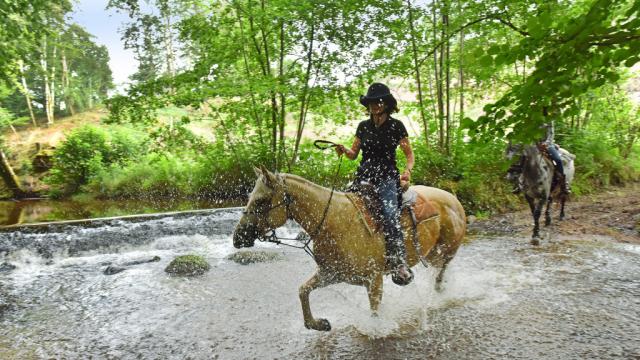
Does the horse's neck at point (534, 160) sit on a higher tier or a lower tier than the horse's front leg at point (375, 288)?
higher

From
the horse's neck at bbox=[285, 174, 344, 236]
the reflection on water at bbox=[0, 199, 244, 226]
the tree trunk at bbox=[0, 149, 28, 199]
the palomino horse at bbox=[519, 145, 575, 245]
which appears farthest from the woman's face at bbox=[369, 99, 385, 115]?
the tree trunk at bbox=[0, 149, 28, 199]

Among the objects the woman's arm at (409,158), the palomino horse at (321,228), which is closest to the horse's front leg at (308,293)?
the palomino horse at (321,228)

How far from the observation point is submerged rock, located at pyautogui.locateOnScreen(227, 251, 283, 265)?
8.82 metres

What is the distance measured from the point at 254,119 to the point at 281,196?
36.3 ft

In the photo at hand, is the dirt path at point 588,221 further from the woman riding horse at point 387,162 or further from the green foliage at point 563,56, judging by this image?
the green foliage at point 563,56

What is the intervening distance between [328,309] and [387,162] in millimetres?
2356

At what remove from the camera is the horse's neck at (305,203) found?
14.0 feet

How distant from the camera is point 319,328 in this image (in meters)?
4.56

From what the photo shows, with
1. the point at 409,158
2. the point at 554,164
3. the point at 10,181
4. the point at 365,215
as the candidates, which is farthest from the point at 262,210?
the point at 10,181

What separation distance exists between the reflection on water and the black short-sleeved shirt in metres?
10.7

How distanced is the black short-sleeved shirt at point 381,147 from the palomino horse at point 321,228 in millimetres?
446

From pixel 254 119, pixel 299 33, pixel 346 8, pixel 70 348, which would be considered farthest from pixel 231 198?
pixel 70 348

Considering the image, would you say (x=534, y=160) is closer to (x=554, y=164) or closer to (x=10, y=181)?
(x=554, y=164)

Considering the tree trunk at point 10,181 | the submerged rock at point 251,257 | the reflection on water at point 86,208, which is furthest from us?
the tree trunk at point 10,181
